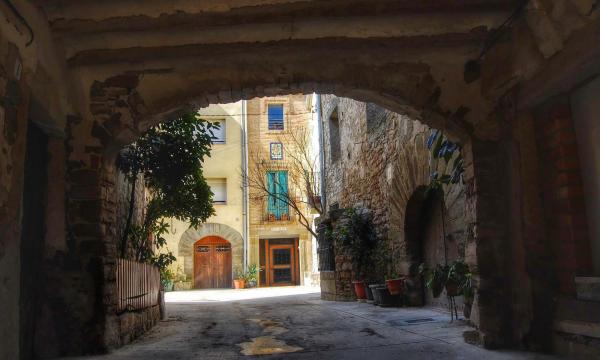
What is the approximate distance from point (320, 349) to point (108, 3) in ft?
10.4

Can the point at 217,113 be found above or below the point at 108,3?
above

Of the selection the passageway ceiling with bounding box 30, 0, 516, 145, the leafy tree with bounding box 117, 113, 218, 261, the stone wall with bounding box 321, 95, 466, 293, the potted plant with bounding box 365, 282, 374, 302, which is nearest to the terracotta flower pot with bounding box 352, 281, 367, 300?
the potted plant with bounding box 365, 282, 374, 302

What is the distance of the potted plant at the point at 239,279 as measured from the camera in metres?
19.9

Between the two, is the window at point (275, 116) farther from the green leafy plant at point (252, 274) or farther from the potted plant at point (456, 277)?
the potted plant at point (456, 277)

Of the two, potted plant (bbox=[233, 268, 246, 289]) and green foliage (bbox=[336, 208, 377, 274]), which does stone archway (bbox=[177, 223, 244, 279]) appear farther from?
green foliage (bbox=[336, 208, 377, 274])

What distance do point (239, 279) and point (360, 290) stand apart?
10827mm

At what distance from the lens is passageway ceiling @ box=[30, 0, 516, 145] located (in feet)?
12.7

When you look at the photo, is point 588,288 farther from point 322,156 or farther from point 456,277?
point 322,156

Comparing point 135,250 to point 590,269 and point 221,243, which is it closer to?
point 590,269

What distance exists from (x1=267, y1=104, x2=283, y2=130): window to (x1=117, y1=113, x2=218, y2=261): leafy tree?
1409 centimetres

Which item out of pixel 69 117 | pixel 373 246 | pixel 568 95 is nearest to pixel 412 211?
pixel 373 246

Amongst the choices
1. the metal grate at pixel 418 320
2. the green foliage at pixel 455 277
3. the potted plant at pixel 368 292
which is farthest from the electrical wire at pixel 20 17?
the potted plant at pixel 368 292

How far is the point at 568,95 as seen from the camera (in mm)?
3990

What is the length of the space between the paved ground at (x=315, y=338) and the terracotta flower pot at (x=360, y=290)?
172cm
